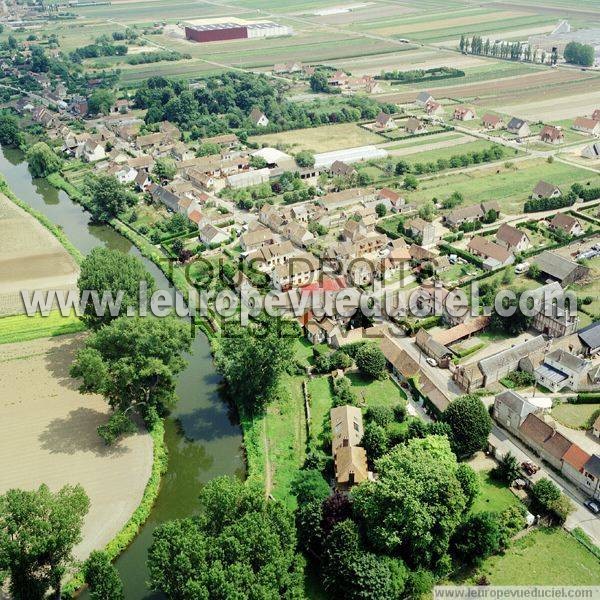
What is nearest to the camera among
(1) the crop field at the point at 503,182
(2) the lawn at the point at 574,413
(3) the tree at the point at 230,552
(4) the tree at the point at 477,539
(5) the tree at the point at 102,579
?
(3) the tree at the point at 230,552

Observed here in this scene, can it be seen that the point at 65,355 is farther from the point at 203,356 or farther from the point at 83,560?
the point at 83,560

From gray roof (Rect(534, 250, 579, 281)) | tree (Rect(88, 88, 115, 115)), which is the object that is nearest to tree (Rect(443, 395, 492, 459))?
gray roof (Rect(534, 250, 579, 281))

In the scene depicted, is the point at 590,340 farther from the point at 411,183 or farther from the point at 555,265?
the point at 411,183

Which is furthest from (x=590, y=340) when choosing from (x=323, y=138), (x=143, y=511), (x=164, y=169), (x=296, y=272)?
(x=323, y=138)

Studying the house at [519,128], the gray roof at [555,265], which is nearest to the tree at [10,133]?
the house at [519,128]

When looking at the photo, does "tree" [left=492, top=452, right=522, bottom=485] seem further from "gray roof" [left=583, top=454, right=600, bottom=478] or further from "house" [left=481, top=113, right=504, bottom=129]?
"house" [left=481, top=113, right=504, bottom=129]

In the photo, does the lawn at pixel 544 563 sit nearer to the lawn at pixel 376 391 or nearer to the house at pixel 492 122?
the lawn at pixel 376 391

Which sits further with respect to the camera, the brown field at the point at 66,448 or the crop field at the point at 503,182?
the crop field at the point at 503,182
